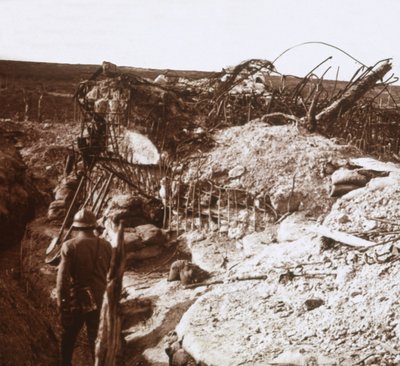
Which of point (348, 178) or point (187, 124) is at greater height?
point (187, 124)

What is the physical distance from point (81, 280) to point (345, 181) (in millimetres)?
3274

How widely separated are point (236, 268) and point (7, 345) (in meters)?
2.44

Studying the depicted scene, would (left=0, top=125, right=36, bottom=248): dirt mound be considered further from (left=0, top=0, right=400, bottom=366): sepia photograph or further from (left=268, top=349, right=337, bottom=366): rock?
(left=268, top=349, right=337, bottom=366): rock

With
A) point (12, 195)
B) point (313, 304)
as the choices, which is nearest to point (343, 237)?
point (313, 304)

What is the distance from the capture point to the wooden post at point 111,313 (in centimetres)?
393

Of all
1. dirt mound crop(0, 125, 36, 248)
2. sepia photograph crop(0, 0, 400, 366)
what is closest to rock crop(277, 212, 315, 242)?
sepia photograph crop(0, 0, 400, 366)

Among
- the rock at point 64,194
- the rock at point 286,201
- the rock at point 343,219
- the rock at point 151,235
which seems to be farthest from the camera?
the rock at point 64,194

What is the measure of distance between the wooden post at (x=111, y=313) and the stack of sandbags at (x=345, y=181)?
9.92ft

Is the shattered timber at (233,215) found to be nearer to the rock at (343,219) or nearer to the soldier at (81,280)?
the rock at (343,219)

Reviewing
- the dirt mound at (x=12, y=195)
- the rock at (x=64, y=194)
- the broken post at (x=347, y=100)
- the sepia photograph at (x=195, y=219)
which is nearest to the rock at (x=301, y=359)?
the sepia photograph at (x=195, y=219)

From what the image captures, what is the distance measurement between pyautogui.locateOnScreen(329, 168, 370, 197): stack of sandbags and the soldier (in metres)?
2.95

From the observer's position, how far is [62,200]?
23.8ft

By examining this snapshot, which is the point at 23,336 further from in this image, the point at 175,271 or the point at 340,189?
the point at 340,189

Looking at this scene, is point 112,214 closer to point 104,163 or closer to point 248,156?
point 104,163
